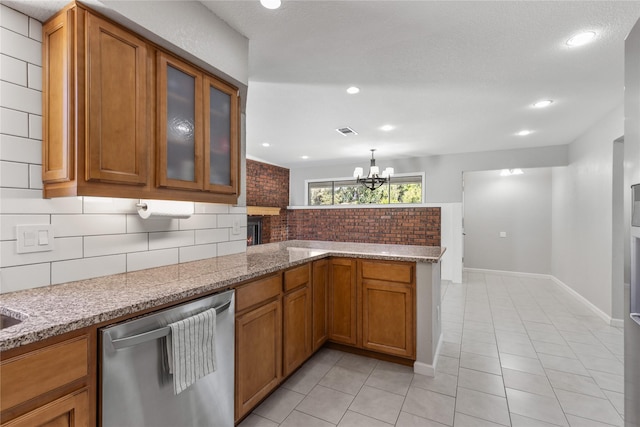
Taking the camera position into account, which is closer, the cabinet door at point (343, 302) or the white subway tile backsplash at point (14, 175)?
the white subway tile backsplash at point (14, 175)

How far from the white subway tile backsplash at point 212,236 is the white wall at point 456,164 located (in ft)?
15.4

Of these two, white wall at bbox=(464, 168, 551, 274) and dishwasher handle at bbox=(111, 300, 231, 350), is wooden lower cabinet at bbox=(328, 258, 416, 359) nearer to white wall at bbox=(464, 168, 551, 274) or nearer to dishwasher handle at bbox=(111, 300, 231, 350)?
dishwasher handle at bbox=(111, 300, 231, 350)

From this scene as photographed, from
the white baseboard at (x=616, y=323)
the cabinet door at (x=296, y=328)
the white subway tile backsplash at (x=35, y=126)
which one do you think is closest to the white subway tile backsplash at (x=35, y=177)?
the white subway tile backsplash at (x=35, y=126)

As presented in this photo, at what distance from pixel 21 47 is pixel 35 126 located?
35 centimetres

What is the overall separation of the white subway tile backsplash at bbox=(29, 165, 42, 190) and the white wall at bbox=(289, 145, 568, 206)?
18.7 ft

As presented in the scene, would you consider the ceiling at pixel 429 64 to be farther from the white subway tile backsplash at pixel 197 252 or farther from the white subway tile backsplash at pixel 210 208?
the white subway tile backsplash at pixel 197 252

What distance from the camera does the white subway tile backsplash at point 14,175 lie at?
1265 mm

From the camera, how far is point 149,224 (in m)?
1.80

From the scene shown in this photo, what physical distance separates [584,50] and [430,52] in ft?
3.78

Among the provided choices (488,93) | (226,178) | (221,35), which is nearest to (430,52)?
(488,93)

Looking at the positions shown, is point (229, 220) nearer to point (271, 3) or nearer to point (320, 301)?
point (320, 301)

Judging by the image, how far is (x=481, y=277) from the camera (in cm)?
598

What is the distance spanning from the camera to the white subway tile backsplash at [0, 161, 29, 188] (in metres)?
1.26

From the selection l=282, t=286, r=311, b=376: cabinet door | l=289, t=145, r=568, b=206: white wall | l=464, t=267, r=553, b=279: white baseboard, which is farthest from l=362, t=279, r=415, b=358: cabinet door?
l=464, t=267, r=553, b=279: white baseboard
